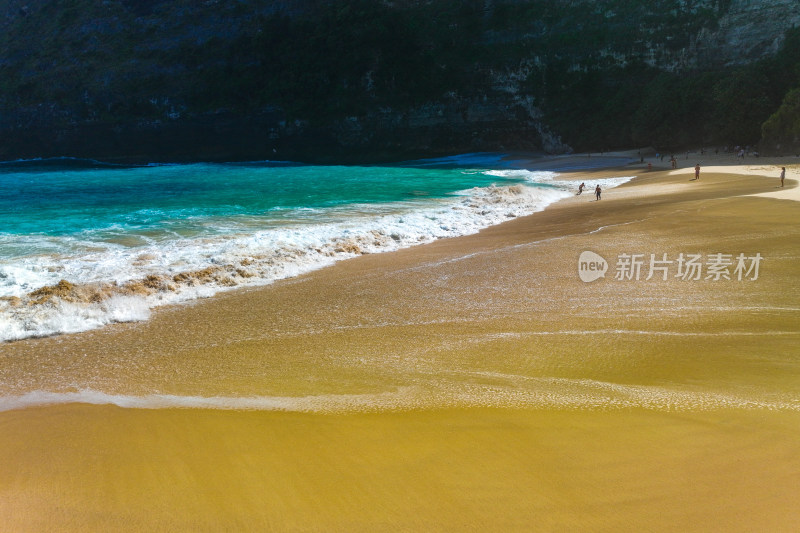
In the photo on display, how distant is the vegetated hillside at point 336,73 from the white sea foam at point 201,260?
141 ft

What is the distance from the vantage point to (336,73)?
221ft

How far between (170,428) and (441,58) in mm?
65338

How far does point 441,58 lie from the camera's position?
209 ft

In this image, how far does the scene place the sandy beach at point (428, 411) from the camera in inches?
108

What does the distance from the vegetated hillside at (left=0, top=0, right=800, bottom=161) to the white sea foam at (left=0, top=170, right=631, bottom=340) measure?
4304cm

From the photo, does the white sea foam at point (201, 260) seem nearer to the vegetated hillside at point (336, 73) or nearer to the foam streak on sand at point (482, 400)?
the foam streak on sand at point (482, 400)

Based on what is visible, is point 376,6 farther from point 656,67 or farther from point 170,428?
point 170,428

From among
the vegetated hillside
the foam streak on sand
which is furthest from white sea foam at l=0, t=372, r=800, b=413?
the vegetated hillside

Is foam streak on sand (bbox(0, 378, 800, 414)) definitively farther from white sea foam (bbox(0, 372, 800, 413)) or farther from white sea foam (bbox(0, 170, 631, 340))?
white sea foam (bbox(0, 170, 631, 340))

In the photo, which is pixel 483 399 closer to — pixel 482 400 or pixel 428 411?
pixel 482 400

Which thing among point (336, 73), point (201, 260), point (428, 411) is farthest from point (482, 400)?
point (336, 73)

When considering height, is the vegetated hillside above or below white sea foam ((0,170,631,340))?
above

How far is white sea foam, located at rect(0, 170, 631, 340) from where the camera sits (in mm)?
6430

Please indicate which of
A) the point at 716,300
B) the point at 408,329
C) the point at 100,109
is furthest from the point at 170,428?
the point at 100,109
